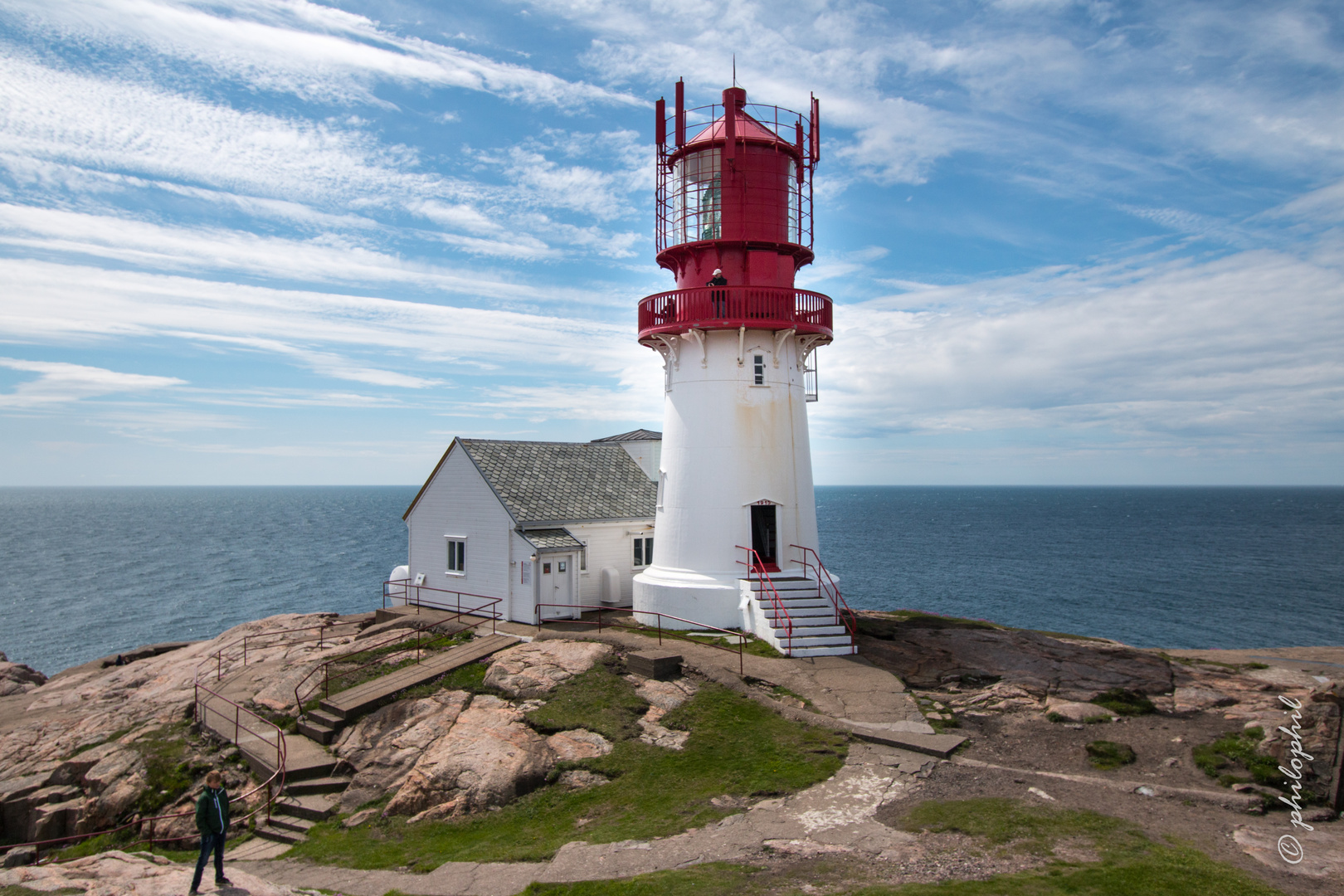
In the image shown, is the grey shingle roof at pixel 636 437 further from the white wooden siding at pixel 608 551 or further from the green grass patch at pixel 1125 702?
the green grass patch at pixel 1125 702

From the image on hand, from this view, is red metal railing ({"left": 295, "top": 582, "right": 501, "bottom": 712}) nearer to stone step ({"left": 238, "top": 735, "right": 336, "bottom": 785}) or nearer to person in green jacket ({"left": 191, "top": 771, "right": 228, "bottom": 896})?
stone step ({"left": 238, "top": 735, "right": 336, "bottom": 785})

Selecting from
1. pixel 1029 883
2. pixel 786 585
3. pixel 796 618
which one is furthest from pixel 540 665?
pixel 1029 883

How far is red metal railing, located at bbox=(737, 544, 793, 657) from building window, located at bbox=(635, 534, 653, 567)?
19.1 ft

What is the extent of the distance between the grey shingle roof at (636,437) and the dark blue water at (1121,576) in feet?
72.8

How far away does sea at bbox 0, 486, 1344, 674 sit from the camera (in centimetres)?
4591

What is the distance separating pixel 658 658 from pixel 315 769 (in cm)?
718

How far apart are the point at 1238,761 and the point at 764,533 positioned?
11.7 metres

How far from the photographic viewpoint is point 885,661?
747 inches

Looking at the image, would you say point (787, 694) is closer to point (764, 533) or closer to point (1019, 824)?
point (764, 533)

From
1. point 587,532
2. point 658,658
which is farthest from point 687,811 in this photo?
point 587,532

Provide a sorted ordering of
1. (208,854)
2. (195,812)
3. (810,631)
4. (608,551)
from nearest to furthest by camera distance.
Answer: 1. (208,854)
2. (195,812)
3. (810,631)
4. (608,551)

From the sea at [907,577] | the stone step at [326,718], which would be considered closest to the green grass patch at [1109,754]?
the stone step at [326,718]

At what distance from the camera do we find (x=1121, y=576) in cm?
6450

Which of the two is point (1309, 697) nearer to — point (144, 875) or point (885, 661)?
point (885, 661)
